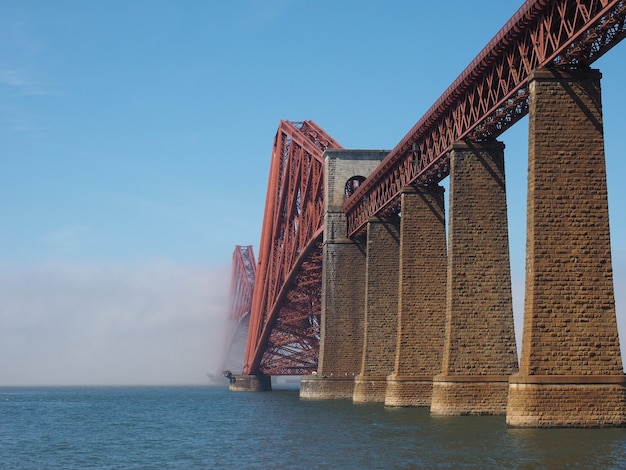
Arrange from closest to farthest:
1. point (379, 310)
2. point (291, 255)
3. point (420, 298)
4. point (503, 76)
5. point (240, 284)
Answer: point (503, 76)
point (420, 298)
point (379, 310)
point (291, 255)
point (240, 284)

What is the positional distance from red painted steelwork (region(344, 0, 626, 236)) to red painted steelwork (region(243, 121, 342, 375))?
27055 millimetres

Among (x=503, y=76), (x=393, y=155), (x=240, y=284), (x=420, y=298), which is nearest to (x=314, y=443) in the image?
(x=503, y=76)

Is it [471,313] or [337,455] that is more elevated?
[471,313]

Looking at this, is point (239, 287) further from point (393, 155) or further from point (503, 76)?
point (503, 76)

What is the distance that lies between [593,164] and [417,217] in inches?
844

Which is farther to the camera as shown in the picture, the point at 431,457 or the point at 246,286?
the point at 246,286

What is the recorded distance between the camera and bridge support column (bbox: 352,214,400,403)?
66812 millimetres

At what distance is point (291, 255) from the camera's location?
98.1m

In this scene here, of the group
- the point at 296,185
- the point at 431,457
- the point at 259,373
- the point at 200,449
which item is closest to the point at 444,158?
the point at 200,449

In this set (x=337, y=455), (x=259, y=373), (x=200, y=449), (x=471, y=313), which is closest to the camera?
(x=337, y=455)

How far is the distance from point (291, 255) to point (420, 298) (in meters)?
41.0

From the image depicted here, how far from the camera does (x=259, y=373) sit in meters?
115

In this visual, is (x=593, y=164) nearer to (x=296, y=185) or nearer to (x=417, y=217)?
(x=417, y=217)

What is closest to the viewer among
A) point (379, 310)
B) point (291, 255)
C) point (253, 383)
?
point (379, 310)
